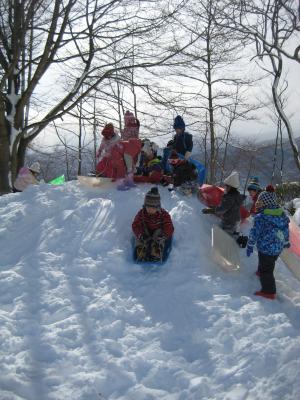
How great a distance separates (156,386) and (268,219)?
2.47 metres

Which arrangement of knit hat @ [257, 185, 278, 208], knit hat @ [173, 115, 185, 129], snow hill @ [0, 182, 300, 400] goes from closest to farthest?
snow hill @ [0, 182, 300, 400]
knit hat @ [257, 185, 278, 208]
knit hat @ [173, 115, 185, 129]

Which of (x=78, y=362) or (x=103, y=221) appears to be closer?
(x=78, y=362)

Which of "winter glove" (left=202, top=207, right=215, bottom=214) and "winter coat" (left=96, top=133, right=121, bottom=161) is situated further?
"winter coat" (left=96, top=133, right=121, bottom=161)

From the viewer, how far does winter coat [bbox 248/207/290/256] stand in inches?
183

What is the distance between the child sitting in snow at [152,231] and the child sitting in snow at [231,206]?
888 mm

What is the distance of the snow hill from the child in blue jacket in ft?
0.70

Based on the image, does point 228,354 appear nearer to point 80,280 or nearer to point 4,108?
point 80,280

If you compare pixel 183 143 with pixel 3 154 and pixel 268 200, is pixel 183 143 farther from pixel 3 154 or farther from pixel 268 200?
pixel 3 154

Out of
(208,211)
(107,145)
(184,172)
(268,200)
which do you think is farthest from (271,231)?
(107,145)

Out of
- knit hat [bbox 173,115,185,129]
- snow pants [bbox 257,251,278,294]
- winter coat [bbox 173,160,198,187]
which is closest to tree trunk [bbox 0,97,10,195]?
knit hat [bbox 173,115,185,129]

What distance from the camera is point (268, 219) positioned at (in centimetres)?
473

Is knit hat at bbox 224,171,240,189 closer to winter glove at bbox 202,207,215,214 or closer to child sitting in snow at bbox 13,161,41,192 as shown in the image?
winter glove at bbox 202,207,215,214

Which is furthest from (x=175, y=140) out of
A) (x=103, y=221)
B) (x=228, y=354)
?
(x=228, y=354)

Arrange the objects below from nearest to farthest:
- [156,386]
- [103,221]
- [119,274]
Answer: [156,386]
[119,274]
[103,221]
